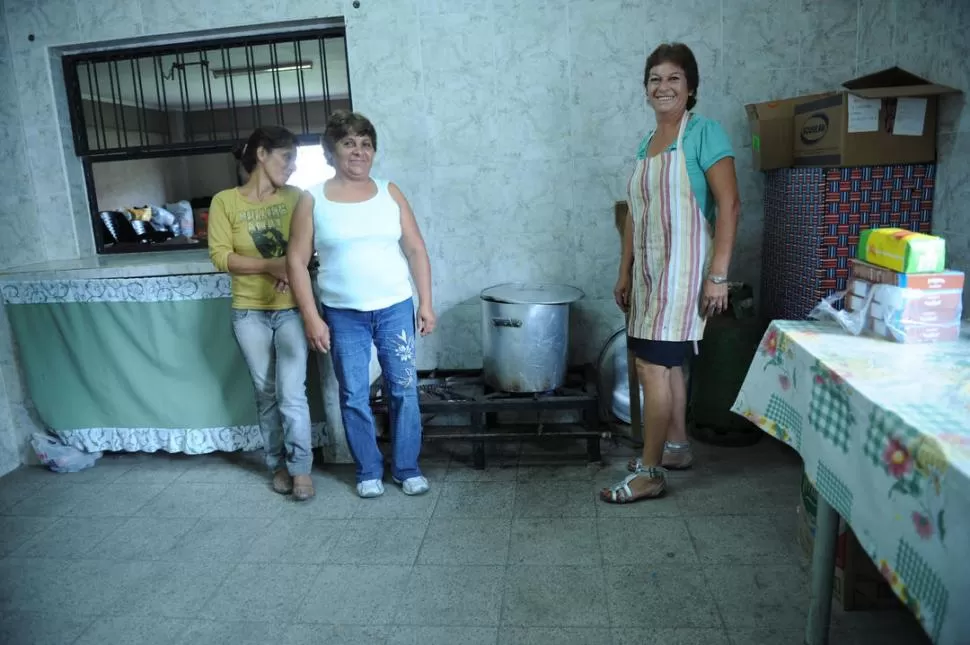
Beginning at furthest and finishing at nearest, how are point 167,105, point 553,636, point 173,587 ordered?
point 167,105
point 173,587
point 553,636

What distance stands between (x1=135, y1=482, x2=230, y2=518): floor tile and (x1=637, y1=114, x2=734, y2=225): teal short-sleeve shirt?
220 cm

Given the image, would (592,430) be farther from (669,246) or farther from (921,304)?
(921,304)

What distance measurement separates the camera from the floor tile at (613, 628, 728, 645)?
5.86 ft

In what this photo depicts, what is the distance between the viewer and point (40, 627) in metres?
2.04

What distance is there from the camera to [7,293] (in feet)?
10.4

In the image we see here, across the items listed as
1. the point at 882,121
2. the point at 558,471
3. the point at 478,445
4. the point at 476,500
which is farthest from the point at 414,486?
the point at 882,121

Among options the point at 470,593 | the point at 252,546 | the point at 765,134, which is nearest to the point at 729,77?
the point at 765,134

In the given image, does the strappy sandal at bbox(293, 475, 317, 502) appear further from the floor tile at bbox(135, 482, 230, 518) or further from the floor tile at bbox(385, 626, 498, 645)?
the floor tile at bbox(385, 626, 498, 645)

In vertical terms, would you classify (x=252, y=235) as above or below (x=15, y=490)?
above

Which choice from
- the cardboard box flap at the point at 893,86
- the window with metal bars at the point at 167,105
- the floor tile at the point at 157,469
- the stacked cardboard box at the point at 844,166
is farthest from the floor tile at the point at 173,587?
the cardboard box flap at the point at 893,86

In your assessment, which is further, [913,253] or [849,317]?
[849,317]

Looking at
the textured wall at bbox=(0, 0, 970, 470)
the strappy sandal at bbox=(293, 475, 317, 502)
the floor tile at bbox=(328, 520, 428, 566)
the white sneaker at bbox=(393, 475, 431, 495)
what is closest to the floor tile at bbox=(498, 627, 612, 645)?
the floor tile at bbox=(328, 520, 428, 566)

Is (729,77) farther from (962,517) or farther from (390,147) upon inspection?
(962,517)

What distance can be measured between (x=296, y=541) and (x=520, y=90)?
2159mm
